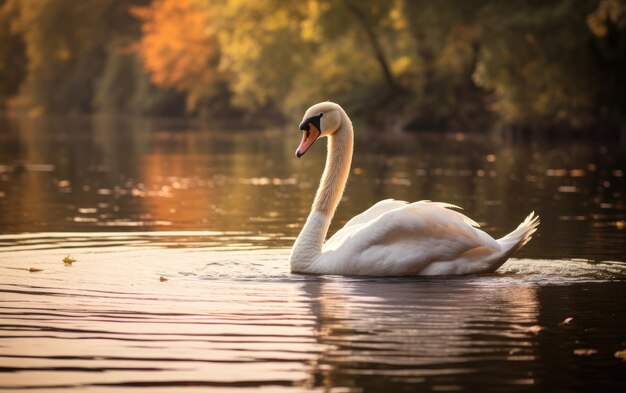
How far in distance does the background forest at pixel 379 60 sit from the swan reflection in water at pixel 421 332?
58.0 ft

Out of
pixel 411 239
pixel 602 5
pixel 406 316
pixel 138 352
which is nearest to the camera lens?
pixel 138 352

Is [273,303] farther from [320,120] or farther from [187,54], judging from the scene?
[187,54]

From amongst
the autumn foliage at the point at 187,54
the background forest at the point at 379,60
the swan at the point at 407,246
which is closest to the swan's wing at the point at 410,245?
the swan at the point at 407,246

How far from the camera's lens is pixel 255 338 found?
26.4 ft

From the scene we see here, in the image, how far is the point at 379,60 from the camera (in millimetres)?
52000

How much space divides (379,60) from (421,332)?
145 ft

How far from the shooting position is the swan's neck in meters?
11.2

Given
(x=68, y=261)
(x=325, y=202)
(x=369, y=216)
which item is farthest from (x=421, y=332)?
(x=68, y=261)

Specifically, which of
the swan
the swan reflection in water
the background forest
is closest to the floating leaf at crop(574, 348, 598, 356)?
the swan reflection in water

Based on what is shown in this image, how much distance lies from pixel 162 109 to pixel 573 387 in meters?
79.1

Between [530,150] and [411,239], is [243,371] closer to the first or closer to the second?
[411,239]

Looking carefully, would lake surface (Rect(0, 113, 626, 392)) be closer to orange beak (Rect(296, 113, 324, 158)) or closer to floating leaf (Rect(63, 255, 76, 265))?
floating leaf (Rect(63, 255, 76, 265))

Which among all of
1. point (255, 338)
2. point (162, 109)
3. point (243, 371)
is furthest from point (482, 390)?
point (162, 109)

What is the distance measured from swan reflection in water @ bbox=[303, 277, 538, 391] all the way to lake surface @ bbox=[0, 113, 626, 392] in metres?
0.02
